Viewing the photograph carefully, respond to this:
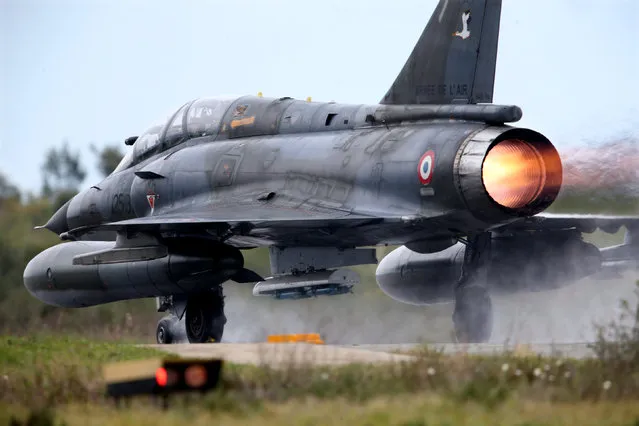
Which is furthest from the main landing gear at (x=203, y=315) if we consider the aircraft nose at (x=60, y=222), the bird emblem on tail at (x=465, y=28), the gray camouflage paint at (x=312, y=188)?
the bird emblem on tail at (x=465, y=28)

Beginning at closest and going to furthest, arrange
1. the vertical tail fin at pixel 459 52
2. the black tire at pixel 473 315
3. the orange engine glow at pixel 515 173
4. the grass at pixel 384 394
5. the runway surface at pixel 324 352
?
the grass at pixel 384 394, the runway surface at pixel 324 352, the orange engine glow at pixel 515 173, the vertical tail fin at pixel 459 52, the black tire at pixel 473 315

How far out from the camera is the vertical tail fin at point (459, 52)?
1398cm

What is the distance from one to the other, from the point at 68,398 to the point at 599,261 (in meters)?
9.85

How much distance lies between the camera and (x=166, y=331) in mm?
17156

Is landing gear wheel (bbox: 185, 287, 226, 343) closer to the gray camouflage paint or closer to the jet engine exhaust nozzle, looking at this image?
the gray camouflage paint

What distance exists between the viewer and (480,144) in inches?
512

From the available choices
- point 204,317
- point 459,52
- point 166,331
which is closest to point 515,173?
point 459,52

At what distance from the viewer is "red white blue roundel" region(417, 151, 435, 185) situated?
13.4 m

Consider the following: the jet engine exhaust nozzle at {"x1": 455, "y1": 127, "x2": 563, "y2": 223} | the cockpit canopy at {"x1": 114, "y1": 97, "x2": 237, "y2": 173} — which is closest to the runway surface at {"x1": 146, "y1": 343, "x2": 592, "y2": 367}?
the jet engine exhaust nozzle at {"x1": 455, "y1": 127, "x2": 563, "y2": 223}

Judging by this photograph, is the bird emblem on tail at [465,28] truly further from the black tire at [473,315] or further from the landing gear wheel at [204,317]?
the landing gear wheel at [204,317]

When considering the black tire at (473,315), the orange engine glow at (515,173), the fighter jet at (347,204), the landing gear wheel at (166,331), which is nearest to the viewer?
the orange engine glow at (515,173)

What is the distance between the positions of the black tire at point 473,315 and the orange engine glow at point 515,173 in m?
2.01

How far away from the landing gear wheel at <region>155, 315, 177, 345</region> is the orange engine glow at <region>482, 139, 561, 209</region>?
6.01 m

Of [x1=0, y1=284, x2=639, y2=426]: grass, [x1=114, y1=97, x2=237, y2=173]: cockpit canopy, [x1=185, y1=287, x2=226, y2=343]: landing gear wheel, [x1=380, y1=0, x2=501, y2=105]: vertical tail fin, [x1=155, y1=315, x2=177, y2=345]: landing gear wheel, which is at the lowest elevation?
[x1=155, y1=315, x2=177, y2=345]: landing gear wheel
